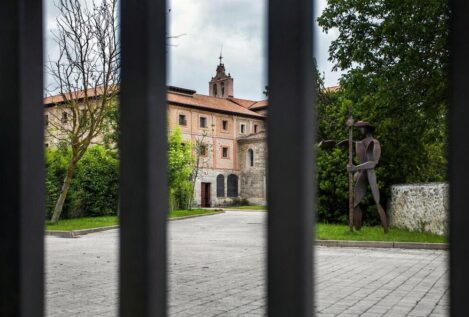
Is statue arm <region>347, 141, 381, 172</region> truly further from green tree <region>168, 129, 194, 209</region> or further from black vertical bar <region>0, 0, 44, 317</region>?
black vertical bar <region>0, 0, 44, 317</region>

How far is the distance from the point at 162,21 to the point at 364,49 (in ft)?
55.5

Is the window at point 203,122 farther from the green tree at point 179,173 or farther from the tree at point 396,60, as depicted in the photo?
the tree at point 396,60

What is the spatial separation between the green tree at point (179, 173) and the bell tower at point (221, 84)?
121 ft

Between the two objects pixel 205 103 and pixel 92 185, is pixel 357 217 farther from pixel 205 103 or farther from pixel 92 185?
pixel 205 103

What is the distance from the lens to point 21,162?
87 cm

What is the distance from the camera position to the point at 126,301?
817 millimetres

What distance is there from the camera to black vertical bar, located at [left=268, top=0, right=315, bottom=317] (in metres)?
0.69

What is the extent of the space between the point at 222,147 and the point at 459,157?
50.1m

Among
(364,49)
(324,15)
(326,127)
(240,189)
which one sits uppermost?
(324,15)

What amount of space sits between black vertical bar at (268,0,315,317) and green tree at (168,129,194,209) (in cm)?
2761

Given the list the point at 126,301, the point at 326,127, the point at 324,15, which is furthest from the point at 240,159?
the point at 126,301

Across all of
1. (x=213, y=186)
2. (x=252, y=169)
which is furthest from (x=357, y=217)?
(x=252, y=169)

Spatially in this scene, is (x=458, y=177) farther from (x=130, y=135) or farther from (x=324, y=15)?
(x=324, y=15)

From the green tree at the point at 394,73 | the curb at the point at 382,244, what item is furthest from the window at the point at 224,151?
the curb at the point at 382,244
